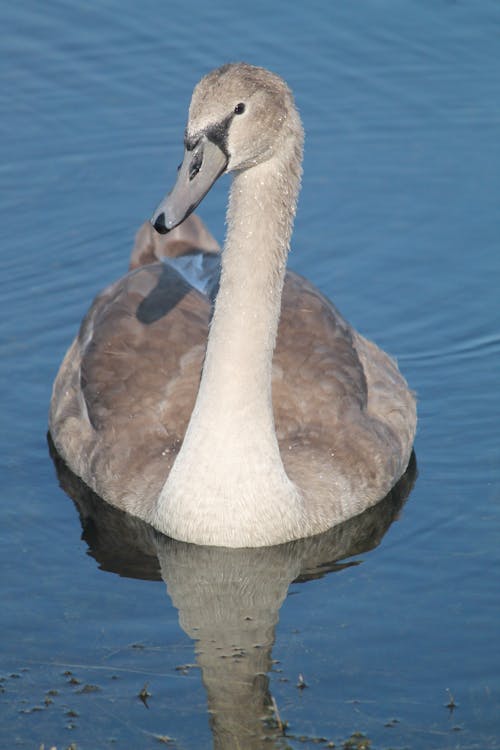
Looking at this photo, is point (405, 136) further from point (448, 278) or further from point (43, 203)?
point (43, 203)

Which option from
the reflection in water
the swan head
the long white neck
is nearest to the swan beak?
the swan head

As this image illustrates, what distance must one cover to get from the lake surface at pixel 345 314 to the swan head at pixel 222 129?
227 centimetres

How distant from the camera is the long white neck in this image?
9703 millimetres

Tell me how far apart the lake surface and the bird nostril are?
2169 millimetres

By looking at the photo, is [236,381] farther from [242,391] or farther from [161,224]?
[161,224]

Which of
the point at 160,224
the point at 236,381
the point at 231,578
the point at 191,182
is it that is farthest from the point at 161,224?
the point at 231,578

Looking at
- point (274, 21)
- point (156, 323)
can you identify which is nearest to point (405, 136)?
point (274, 21)

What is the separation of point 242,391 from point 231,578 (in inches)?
42.8

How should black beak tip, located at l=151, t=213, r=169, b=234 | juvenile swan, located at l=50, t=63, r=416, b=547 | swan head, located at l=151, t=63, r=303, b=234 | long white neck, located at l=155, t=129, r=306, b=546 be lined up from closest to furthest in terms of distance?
black beak tip, located at l=151, t=213, r=169, b=234 → swan head, located at l=151, t=63, r=303, b=234 → juvenile swan, located at l=50, t=63, r=416, b=547 → long white neck, located at l=155, t=129, r=306, b=546

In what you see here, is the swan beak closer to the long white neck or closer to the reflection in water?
the long white neck

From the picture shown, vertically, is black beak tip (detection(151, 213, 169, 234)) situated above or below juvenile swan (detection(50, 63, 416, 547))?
above

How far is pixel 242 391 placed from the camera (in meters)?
9.95

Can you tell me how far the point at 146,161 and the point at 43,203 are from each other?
108 cm

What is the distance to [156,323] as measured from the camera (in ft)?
37.0
